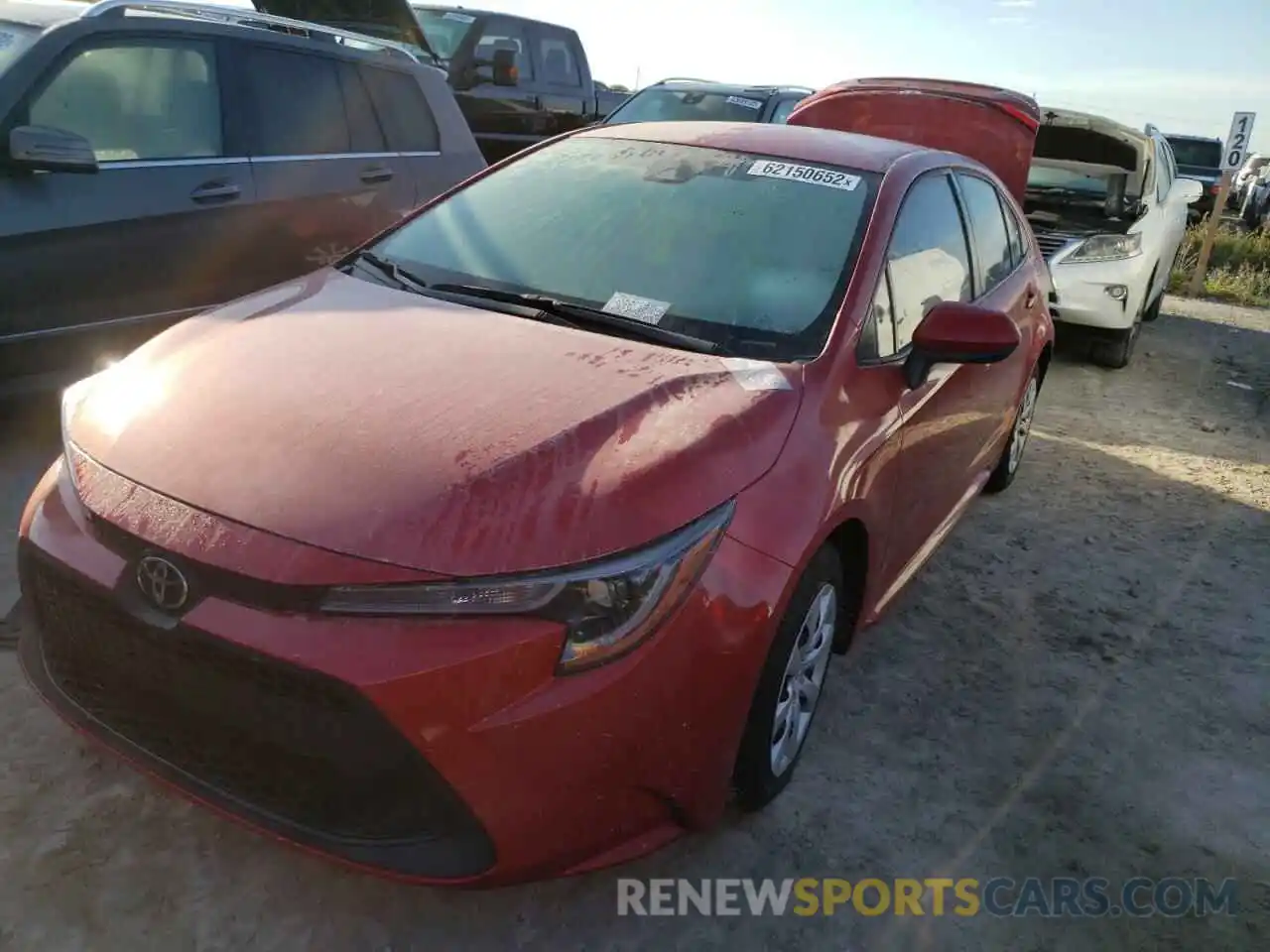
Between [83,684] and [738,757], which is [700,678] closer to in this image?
[738,757]

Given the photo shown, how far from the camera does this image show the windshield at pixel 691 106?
897 centimetres

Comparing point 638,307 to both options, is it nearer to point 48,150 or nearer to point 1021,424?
point 48,150

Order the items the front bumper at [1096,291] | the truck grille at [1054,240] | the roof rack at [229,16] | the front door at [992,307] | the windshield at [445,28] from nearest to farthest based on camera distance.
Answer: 1. the front door at [992,307]
2. the roof rack at [229,16]
3. the front bumper at [1096,291]
4. the truck grille at [1054,240]
5. the windshield at [445,28]

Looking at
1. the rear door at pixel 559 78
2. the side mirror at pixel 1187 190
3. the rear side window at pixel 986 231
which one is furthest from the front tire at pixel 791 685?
the rear door at pixel 559 78

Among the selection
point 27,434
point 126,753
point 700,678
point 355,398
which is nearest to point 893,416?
point 700,678

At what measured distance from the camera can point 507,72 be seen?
351 inches

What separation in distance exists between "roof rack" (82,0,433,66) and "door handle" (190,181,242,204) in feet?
2.26

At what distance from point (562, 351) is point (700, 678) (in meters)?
0.89

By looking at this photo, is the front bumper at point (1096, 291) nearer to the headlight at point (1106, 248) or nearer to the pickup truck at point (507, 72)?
the headlight at point (1106, 248)

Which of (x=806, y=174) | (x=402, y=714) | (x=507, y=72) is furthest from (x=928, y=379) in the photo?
(x=507, y=72)

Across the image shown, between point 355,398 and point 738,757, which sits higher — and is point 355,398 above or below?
above

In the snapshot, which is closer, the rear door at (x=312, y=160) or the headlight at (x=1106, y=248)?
the rear door at (x=312, y=160)

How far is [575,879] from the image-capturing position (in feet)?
7.61

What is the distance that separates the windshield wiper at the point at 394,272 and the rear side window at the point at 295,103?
5.76 feet
